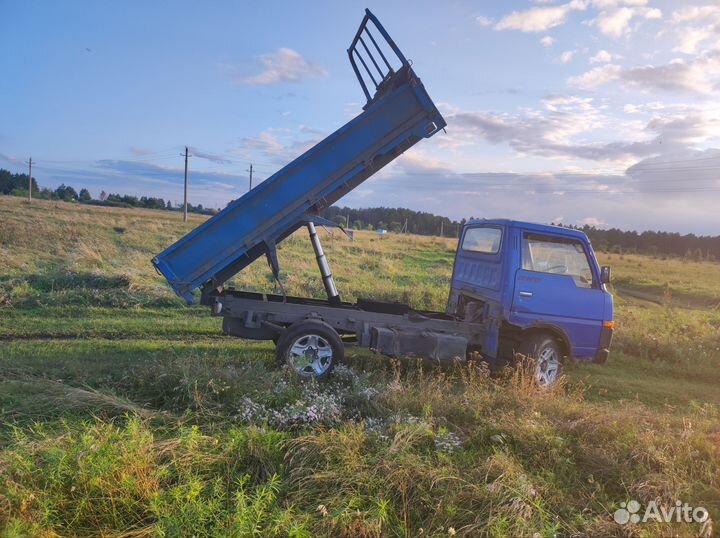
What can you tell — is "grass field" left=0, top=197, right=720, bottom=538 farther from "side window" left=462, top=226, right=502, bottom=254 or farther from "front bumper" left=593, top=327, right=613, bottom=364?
"side window" left=462, top=226, right=502, bottom=254

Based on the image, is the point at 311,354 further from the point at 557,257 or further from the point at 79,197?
the point at 79,197

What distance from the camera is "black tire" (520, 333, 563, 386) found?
6.99m

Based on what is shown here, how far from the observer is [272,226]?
659cm

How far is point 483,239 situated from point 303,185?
3.08 metres

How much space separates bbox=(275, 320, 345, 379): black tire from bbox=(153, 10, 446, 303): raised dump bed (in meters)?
1.26

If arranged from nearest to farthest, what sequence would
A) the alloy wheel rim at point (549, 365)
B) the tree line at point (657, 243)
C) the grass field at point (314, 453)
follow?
the grass field at point (314, 453) < the alloy wheel rim at point (549, 365) < the tree line at point (657, 243)

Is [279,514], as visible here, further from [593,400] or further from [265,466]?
[593,400]

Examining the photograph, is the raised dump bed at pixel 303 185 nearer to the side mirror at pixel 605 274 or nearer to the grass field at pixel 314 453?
the grass field at pixel 314 453

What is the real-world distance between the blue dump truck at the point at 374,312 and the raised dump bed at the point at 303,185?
0.01 m

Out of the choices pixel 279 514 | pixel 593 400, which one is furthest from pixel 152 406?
pixel 593 400

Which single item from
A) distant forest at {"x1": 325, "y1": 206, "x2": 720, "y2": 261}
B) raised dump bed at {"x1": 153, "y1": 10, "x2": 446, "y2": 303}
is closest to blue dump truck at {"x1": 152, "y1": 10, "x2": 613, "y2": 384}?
raised dump bed at {"x1": 153, "y1": 10, "x2": 446, "y2": 303}

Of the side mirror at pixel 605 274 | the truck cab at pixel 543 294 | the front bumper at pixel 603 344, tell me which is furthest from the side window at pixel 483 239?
the front bumper at pixel 603 344

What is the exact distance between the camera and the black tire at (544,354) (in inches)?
275

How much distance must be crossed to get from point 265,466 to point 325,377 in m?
2.67
